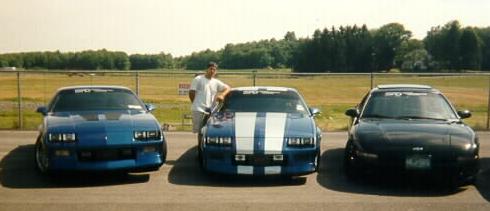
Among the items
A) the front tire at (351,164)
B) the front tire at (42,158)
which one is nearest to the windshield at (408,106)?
the front tire at (351,164)

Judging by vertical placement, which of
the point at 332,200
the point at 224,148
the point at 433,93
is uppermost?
the point at 433,93

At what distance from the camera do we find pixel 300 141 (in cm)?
721

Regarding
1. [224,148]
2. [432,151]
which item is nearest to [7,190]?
[224,148]

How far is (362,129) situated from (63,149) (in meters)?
3.93

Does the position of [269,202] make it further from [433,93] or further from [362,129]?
[433,93]

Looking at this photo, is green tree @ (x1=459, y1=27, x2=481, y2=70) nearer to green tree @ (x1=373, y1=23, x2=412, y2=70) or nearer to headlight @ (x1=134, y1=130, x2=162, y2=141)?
green tree @ (x1=373, y1=23, x2=412, y2=70)

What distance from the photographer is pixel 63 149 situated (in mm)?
6941

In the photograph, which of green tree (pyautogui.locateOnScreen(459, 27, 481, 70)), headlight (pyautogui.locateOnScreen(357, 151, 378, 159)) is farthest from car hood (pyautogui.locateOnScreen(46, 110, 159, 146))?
green tree (pyautogui.locateOnScreen(459, 27, 481, 70))

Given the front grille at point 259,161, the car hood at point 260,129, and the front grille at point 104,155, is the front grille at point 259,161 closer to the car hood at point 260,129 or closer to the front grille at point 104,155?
the car hood at point 260,129

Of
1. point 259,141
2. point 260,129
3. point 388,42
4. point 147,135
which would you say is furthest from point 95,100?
point 388,42

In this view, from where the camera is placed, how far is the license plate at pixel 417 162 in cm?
673

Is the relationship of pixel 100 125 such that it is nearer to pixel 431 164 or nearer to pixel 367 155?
pixel 367 155

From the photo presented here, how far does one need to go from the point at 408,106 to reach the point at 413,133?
120cm

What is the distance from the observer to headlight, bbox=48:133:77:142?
6.99 metres
